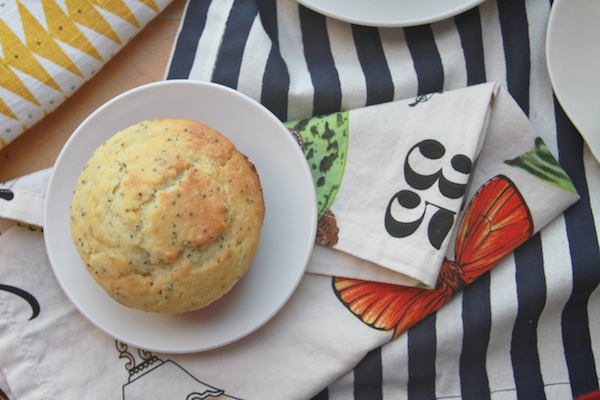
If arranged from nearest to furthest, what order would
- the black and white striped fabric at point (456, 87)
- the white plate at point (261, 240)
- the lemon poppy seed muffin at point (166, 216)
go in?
the lemon poppy seed muffin at point (166, 216), the white plate at point (261, 240), the black and white striped fabric at point (456, 87)

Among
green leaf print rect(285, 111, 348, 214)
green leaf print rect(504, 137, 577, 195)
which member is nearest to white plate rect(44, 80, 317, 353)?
green leaf print rect(285, 111, 348, 214)

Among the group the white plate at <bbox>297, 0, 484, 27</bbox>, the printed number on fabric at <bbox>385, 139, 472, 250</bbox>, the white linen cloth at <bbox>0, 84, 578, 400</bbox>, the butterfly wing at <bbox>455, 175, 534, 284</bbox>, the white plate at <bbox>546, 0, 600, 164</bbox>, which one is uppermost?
the white plate at <bbox>297, 0, 484, 27</bbox>

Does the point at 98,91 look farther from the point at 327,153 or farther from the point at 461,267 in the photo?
the point at 461,267

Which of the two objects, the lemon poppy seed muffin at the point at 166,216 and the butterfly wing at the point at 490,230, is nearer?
the lemon poppy seed muffin at the point at 166,216

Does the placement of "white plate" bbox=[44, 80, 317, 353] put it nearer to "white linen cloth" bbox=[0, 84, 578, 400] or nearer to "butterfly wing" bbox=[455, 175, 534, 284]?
"white linen cloth" bbox=[0, 84, 578, 400]

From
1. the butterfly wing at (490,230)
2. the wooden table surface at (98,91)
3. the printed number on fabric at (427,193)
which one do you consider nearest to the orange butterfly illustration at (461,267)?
the butterfly wing at (490,230)

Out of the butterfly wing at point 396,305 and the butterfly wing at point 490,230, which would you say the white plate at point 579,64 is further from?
the butterfly wing at point 396,305
